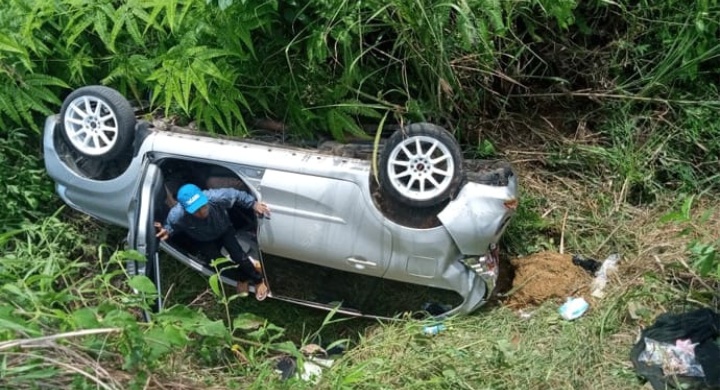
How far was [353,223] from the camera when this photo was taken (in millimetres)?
4250

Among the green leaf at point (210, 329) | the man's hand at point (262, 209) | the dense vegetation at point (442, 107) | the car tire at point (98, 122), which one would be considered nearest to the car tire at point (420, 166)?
the dense vegetation at point (442, 107)

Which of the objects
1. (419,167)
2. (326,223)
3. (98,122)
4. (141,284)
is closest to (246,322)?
(326,223)

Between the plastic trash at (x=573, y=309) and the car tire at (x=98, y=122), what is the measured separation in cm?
272

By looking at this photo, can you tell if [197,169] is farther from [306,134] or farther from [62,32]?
[62,32]

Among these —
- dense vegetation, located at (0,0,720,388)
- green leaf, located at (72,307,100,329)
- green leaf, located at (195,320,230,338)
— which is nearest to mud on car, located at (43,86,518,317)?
dense vegetation, located at (0,0,720,388)

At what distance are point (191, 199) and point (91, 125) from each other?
768 millimetres

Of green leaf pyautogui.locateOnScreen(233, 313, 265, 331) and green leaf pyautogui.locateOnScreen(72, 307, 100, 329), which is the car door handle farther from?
green leaf pyautogui.locateOnScreen(72, 307, 100, 329)

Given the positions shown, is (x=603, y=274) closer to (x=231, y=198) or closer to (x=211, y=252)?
(x=231, y=198)

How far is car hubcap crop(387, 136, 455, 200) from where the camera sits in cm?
415

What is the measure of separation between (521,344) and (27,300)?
255 centimetres

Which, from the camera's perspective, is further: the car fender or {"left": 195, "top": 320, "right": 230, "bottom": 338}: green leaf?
the car fender

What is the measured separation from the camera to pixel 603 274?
15.2 ft

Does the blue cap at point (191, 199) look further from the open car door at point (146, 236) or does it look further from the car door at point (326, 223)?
the car door at point (326, 223)

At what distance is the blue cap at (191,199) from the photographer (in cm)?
443
